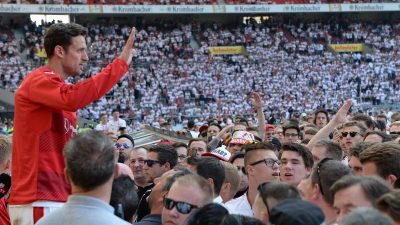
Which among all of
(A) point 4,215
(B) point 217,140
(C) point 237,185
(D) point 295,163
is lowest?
(B) point 217,140

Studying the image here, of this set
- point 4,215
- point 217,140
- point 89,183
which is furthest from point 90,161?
point 217,140

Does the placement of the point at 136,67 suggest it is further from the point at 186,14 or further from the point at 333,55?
the point at 333,55

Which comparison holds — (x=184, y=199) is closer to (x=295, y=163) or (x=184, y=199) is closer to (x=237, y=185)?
(x=237, y=185)

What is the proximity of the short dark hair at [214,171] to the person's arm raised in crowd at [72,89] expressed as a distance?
1407 millimetres

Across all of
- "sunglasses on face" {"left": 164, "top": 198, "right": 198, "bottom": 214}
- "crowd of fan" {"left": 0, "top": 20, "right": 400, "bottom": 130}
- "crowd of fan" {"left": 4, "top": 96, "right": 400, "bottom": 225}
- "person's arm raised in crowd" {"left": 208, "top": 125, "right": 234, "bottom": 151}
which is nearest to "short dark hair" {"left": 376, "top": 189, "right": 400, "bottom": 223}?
"crowd of fan" {"left": 4, "top": 96, "right": 400, "bottom": 225}

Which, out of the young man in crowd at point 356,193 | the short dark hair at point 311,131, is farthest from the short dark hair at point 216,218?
the short dark hair at point 311,131

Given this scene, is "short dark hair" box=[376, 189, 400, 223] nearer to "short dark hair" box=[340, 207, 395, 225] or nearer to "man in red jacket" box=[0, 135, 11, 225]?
"short dark hair" box=[340, 207, 395, 225]

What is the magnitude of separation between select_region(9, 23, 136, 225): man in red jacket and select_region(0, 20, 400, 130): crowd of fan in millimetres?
30461

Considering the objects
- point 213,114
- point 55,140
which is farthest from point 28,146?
point 213,114

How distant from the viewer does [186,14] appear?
50031mm

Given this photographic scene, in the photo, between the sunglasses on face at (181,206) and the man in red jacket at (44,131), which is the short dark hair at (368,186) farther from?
the man in red jacket at (44,131)

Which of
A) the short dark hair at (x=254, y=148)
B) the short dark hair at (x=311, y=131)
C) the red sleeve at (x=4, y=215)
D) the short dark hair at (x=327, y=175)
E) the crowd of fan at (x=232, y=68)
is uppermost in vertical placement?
the short dark hair at (x=327, y=175)

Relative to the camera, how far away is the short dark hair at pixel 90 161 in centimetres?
371

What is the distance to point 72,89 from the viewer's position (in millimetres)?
4840
